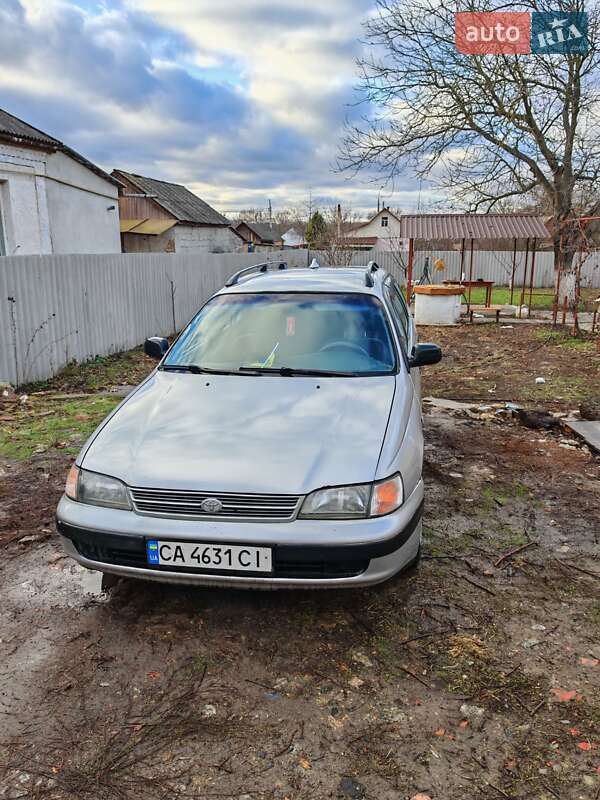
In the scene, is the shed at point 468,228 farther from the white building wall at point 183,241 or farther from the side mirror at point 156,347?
the white building wall at point 183,241

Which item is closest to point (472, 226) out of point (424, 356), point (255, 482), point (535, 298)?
point (535, 298)

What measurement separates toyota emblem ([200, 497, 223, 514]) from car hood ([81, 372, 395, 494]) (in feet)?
0.19

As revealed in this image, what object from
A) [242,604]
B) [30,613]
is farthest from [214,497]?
[30,613]

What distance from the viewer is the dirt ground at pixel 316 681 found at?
6.88 feet

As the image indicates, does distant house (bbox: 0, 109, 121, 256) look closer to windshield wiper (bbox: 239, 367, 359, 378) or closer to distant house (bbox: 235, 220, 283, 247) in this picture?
windshield wiper (bbox: 239, 367, 359, 378)

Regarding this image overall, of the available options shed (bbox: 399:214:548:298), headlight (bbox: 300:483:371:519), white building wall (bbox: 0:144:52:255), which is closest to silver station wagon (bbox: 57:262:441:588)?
headlight (bbox: 300:483:371:519)

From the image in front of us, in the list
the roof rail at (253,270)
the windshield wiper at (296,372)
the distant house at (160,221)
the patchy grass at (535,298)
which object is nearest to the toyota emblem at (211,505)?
the windshield wiper at (296,372)

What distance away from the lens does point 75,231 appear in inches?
623

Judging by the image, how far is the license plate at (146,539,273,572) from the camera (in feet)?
8.55

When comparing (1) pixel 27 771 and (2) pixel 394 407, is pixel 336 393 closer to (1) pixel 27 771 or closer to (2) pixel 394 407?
(2) pixel 394 407

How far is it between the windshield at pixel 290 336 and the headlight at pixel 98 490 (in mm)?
1212

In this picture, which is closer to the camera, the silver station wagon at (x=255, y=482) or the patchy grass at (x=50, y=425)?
the silver station wagon at (x=255, y=482)

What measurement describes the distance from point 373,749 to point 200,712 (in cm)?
70

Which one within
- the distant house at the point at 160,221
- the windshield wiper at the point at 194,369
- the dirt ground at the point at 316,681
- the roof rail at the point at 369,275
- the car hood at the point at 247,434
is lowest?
the dirt ground at the point at 316,681
